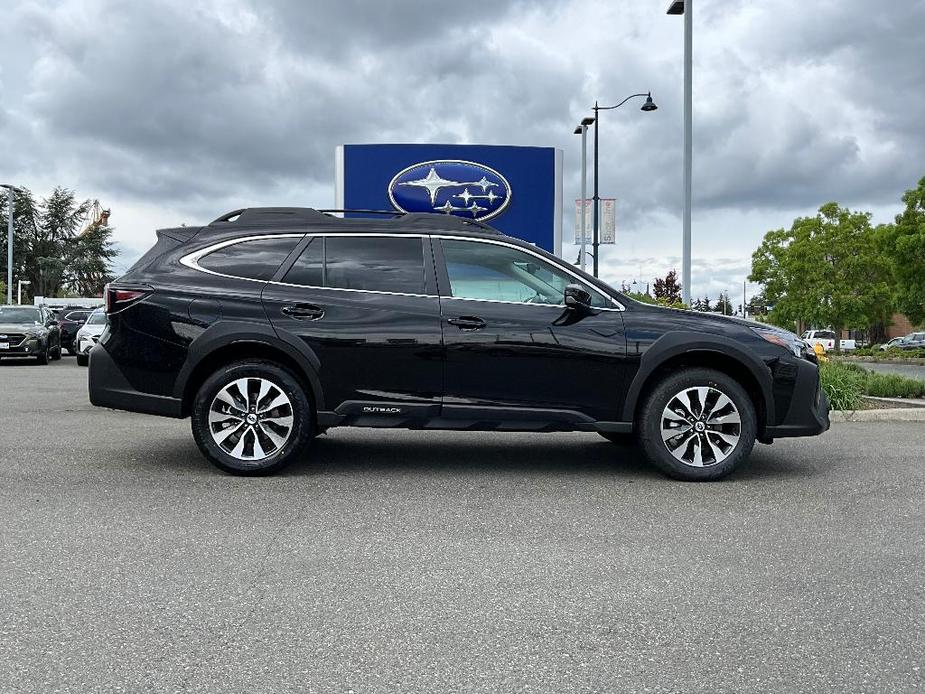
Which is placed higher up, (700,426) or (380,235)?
(380,235)

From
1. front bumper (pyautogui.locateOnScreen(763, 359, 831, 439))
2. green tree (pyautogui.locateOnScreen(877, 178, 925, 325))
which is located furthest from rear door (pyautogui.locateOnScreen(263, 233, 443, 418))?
green tree (pyautogui.locateOnScreen(877, 178, 925, 325))

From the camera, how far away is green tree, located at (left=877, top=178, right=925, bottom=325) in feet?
117

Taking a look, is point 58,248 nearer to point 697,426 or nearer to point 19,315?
point 19,315

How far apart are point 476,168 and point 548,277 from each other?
9.01 meters

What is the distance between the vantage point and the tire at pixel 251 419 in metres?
6.43

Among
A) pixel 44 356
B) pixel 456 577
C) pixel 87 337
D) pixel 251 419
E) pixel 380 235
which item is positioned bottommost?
pixel 456 577

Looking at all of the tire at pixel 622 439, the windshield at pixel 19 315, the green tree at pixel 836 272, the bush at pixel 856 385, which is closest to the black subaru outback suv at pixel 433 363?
the tire at pixel 622 439

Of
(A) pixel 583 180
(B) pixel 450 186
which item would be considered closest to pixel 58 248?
(A) pixel 583 180

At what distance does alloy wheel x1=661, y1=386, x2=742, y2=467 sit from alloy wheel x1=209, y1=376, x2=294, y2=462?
274 centimetres

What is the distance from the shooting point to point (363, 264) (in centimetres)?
676

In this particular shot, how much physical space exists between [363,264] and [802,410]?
11.2 feet

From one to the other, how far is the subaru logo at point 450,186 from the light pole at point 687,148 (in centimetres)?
318

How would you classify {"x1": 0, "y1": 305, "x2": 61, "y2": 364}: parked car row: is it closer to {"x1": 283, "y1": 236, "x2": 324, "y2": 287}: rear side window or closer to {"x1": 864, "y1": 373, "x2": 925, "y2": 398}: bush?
{"x1": 283, "y1": 236, "x2": 324, "y2": 287}: rear side window

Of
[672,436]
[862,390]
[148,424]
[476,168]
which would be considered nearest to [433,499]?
[672,436]
